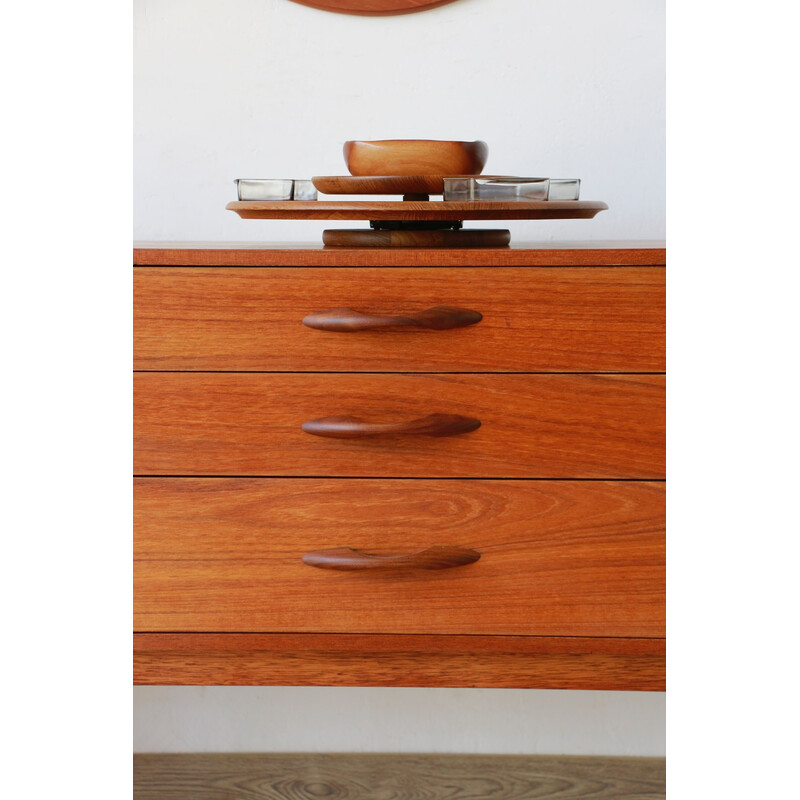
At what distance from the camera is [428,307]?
2.50 feet

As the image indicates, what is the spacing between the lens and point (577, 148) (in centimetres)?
120

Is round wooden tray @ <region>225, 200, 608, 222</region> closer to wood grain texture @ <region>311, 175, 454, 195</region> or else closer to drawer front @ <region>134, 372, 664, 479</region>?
wood grain texture @ <region>311, 175, 454, 195</region>

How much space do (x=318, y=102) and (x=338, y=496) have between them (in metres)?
0.65

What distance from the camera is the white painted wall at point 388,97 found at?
3.91 feet

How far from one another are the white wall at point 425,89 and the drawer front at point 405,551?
551 millimetres

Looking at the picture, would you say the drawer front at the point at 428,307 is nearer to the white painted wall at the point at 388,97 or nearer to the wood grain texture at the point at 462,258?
the wood grain texture at the point at 462,258

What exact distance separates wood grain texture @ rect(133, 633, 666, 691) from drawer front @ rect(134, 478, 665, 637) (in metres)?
0.01

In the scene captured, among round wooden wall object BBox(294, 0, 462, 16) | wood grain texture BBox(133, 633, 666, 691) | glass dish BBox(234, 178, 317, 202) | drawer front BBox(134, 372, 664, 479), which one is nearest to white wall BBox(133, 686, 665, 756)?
wood grain texture BBox(133, 633, 666, 691)

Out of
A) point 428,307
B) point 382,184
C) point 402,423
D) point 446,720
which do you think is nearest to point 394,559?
point 402,423

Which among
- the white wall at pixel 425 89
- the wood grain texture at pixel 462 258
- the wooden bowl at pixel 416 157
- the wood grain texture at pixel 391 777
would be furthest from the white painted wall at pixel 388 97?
the wood grain texture at pixel 462 258

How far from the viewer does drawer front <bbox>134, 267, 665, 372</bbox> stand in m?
0.76

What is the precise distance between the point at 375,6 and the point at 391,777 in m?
1.04
